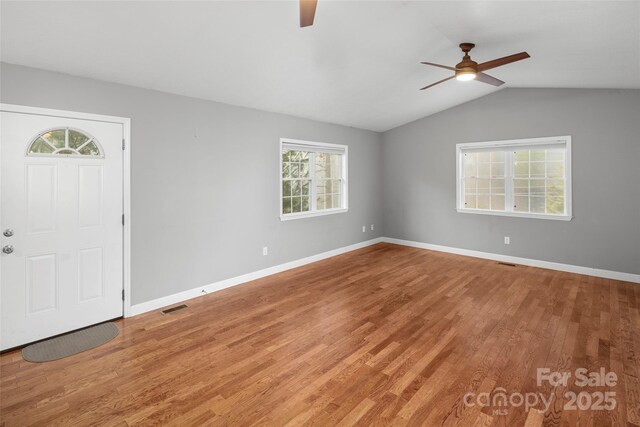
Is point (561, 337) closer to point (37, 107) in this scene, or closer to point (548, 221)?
point (548, 221)

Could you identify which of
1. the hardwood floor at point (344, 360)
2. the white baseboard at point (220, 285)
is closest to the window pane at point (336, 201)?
the white baseboard at point (220, 285)

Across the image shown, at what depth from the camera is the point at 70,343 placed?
2.93 metres

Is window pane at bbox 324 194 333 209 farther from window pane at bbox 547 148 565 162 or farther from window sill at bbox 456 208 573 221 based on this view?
window pane at bbox 547 148 565 162

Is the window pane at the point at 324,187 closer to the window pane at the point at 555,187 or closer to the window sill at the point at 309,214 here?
the window sill at the point at 309,214

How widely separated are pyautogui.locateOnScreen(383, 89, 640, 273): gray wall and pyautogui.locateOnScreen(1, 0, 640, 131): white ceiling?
50 centimetres

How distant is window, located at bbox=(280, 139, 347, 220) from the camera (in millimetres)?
5281

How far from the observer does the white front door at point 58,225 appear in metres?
2.77

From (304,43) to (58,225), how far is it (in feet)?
9.84

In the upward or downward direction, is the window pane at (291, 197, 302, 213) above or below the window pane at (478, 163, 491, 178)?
below

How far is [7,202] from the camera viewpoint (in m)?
2.74

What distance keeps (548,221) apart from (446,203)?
1723 millimetres

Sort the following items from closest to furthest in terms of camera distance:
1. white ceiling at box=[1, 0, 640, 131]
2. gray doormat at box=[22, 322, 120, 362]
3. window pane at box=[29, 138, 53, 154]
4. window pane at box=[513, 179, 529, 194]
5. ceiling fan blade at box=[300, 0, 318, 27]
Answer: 1. ceiling fan blade at box=[300, 0, 318, 27]
2. white ceiling at box=[1, 0, 640, 131]
3. gray doormat at box=[22, 322, 120, 362]
4. window pane at box=[29, 138, 53, 154]
5. window pane at box=[513, 179, 529, 194]

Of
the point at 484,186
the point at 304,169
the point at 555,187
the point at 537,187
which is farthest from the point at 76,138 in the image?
the point at 555,187

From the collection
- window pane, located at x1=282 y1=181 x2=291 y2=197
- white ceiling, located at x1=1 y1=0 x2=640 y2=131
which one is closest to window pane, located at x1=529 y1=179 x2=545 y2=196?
white ceiling, located at x1=1 y1=0 x2=640 y2=131
